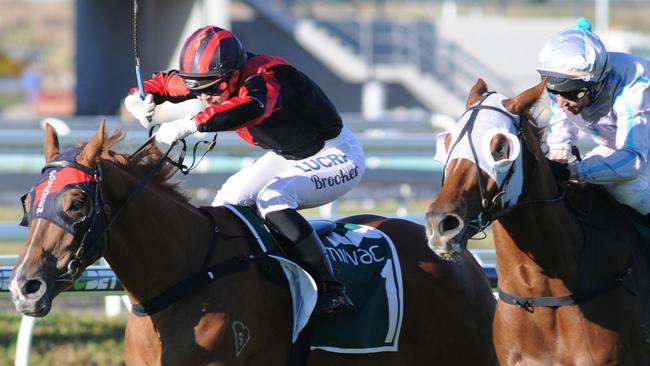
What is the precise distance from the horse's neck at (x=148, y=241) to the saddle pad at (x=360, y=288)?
0.37 m

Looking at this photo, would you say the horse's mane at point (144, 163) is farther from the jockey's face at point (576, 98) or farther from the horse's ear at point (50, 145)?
the jockey's face at point (576, 98)

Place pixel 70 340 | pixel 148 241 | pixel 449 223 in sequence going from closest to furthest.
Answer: pixel 449 223, pixel 148 241, pixel 70 340

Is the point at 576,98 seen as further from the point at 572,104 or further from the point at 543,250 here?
the point at 543,250

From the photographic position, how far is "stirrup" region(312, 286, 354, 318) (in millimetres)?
5004

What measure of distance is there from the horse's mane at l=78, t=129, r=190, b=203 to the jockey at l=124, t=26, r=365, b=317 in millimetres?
166

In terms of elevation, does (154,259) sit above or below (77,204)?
below

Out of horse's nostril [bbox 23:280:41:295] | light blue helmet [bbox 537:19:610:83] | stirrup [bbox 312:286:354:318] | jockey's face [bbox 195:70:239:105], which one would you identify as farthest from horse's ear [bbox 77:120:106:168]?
light blue helmet [bbox 537:19:610:83]

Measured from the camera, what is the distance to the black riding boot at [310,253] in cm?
500

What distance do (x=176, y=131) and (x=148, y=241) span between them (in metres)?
0.46

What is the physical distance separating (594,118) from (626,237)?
0.51 metres

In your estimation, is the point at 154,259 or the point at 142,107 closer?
the point at 154,259

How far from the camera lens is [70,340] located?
24.0 feet

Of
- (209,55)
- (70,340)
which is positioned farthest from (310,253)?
(70,340)

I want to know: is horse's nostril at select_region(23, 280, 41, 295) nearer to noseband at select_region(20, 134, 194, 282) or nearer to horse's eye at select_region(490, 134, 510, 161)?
noseband at select_region(20, 134, 194, 282)
